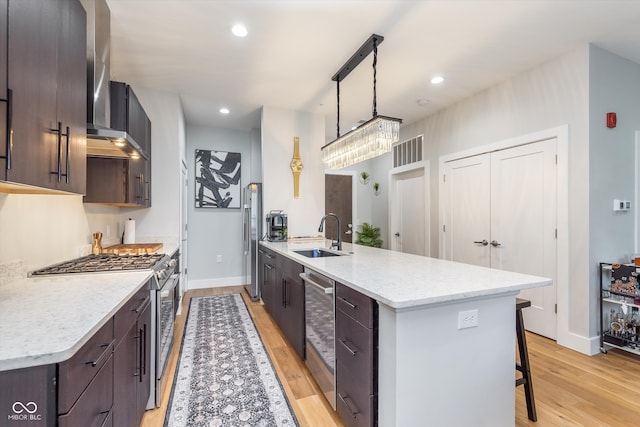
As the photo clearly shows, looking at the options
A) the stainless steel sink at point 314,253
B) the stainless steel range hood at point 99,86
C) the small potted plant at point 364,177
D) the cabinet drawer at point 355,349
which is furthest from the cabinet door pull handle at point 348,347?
the small potted plant at point 364,177

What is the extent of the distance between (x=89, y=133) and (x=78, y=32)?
52cm

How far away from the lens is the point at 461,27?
8.28ft

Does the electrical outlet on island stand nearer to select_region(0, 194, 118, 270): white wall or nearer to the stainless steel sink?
the stainless steel sink

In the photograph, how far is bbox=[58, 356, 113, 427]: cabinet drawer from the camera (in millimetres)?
913

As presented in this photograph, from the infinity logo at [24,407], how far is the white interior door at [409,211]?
4650 mm

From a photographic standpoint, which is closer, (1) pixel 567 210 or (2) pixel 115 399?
(2) pixel 115 399

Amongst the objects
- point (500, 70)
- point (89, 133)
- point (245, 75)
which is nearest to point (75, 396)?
point (89, 133)

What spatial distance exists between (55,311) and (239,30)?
237 cm

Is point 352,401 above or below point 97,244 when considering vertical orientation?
below

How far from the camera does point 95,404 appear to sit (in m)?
1.09

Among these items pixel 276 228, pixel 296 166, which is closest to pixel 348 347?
pixel 276 228

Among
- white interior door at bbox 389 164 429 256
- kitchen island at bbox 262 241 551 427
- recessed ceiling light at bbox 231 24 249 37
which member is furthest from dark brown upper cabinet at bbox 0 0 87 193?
white interior door at bbox 389 164 429 256

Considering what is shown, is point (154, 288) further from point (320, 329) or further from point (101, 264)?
point (320, 329)

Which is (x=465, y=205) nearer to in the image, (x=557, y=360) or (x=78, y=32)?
(x=557, y=360)
